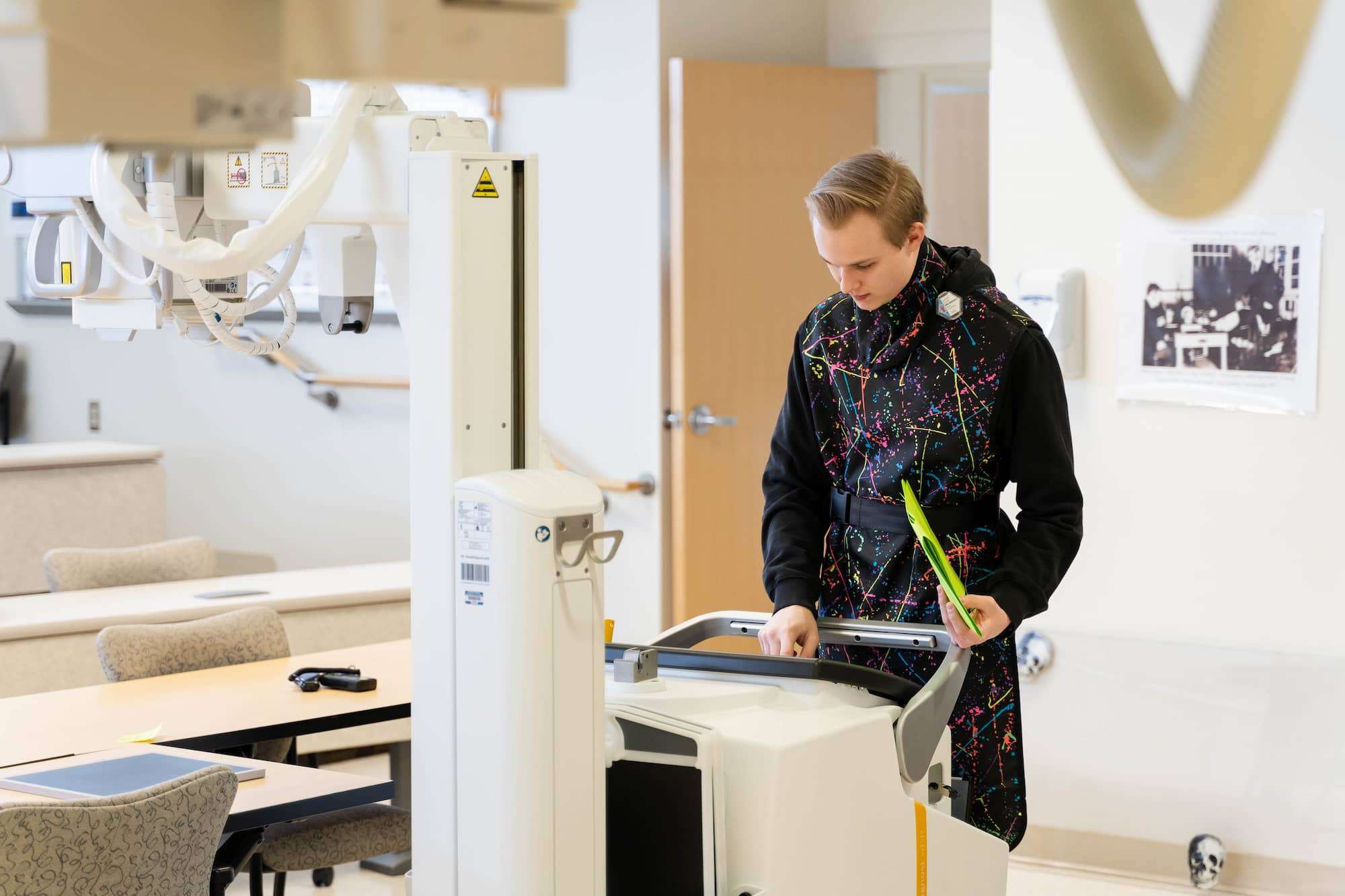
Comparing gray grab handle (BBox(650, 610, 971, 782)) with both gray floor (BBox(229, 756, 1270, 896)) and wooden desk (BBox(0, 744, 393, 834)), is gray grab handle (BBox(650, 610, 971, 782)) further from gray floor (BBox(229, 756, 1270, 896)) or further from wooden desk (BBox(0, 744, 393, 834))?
gray floor (BBox(229, 756, 1270, 896))

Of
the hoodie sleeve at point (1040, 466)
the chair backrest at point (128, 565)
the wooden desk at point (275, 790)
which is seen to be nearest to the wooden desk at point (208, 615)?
the chair backrest at point (128, 565)

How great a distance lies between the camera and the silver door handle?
15.0ft

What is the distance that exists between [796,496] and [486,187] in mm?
717

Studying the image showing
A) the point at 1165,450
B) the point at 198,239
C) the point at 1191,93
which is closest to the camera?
the point at 1191,93

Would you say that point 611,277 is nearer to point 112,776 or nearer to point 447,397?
point 112,776

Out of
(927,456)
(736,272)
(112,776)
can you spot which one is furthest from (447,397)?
(736,272)

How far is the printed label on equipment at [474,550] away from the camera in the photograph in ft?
5.69

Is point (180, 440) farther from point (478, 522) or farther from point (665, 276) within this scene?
point (478, 522)

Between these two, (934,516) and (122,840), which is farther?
(934,516)

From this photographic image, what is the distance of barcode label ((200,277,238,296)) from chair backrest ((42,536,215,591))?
7.22ft

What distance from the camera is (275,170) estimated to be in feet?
6.71

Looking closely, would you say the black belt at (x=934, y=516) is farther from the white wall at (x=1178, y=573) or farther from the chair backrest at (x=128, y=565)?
the chair backrest at (x=128, y=565)

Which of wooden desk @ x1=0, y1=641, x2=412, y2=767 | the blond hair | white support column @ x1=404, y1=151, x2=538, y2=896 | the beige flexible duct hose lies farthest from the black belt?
the beige flexible duct hose

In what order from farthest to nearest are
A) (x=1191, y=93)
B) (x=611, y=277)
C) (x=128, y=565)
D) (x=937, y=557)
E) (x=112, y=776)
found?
(x=611, y=277), (x=128, y=565), (x=112, y=776), (x=937, y=557), (x=1191, y=93)
